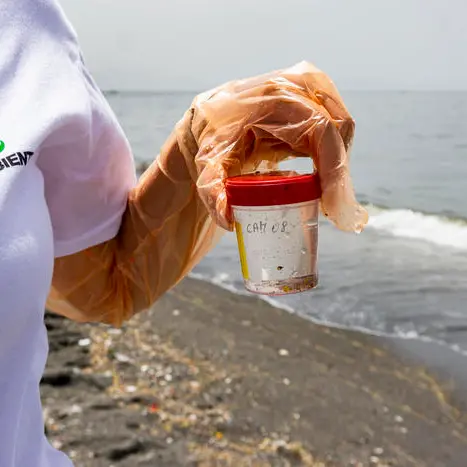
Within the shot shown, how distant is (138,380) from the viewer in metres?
3.95

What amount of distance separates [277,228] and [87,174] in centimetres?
43

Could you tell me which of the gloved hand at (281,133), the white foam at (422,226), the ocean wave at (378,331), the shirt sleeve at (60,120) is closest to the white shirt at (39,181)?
the shirt sleeve at (60,120)

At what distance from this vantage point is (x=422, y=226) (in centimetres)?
952

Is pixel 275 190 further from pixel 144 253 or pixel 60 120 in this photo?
pixel 144 253

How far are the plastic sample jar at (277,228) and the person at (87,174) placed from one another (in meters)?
0.03

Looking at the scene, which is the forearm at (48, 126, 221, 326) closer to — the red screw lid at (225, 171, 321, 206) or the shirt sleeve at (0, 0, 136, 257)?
the shirt sleeve at (0, 0, 136, 257)

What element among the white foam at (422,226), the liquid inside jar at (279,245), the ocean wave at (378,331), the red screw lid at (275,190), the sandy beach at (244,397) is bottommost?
the white foam at (422,226)

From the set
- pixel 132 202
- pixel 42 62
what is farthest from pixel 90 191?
pixel 42 62

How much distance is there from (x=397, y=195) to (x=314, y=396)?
8630 millimetres

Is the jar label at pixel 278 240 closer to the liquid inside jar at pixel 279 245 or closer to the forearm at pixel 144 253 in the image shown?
the liquid inside jar at pixel 279 245

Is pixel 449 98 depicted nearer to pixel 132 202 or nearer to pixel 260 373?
pixel 260 373

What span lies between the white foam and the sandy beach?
3.96 meters

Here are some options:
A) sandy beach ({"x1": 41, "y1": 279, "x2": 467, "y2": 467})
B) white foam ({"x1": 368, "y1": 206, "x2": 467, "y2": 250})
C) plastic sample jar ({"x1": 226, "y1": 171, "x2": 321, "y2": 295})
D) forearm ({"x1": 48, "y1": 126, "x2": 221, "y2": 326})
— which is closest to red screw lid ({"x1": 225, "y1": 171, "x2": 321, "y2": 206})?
plastic sample jar ({"x1": 226, "y1": 171, "x2": 321, "y2": 295})

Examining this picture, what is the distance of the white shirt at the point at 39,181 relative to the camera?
102 centimetres
